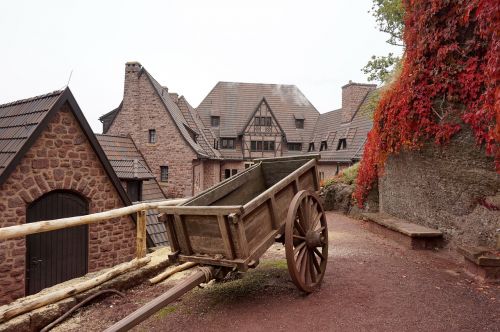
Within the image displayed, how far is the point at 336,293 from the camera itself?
4449mm

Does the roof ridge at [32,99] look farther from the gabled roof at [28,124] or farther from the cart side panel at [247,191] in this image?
the cart side panel at [247,191]

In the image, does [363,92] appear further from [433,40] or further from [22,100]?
[22,100]

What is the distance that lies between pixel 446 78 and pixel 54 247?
8.69m

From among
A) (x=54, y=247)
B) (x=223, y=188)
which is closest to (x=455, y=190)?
(x=223, y=188)

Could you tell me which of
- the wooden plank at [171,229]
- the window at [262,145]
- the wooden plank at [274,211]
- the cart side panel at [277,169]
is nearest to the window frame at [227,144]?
the window at [262,145]

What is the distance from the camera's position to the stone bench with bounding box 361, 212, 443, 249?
22.7ft

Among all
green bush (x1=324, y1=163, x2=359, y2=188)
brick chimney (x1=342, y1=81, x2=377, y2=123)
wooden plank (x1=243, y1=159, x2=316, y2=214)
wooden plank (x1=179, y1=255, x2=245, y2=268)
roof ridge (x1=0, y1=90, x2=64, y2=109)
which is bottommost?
wooden plank (x1=179, y1=255, x2=245, y2=268)

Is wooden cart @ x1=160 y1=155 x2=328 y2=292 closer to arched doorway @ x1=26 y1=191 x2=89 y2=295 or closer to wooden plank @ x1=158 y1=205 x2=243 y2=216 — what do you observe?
wooden plank @ x1=158 y1=205 x2=243 y2=216

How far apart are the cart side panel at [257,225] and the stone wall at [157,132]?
65.8 ft

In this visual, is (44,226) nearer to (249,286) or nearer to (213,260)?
(213,260)

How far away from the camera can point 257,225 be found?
4012 mm

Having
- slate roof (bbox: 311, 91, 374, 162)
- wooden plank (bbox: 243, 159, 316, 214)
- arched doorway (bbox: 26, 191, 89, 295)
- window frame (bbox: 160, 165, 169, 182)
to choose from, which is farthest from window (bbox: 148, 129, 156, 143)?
wooden plank (bbox: 243, 159, 316, 214)

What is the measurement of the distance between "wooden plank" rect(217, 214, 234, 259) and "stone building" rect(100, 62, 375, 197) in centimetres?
2051

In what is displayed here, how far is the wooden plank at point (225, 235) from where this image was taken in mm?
3606
